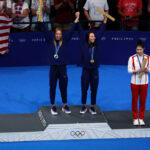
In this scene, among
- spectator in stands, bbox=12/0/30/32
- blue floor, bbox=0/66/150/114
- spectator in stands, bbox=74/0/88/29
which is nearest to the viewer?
blue floor, bbox=0/66/150/114

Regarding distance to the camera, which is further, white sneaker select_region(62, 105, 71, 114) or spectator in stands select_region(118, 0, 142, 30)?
spectator in stands select_region(118, 0, 142, 30)

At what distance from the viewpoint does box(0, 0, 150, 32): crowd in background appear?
12.8m

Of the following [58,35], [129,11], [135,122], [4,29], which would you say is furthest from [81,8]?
[135,122]

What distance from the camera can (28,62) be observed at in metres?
13.6

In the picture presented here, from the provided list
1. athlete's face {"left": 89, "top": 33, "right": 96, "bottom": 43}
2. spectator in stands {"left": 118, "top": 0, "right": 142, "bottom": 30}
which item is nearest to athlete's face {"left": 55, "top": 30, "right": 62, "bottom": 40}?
athlete's face {"left": 89, "top": 33, "right": 96, "bottom": 43}

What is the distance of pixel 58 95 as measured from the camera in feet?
33.6

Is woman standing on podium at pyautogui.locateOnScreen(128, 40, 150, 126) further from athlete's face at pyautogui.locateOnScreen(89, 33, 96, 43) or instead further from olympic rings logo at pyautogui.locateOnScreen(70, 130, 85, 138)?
olympic rings logo at pyautogui.locateOnScreen(70, 130, 85, 138)

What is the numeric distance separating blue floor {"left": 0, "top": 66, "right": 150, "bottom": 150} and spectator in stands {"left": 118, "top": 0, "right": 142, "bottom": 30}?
1656mm

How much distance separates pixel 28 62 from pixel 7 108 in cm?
469

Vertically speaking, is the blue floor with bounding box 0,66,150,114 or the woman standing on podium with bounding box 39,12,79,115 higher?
the woman standing on podium with bounding box 39,12,79,115

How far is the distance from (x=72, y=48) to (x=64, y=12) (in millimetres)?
1340

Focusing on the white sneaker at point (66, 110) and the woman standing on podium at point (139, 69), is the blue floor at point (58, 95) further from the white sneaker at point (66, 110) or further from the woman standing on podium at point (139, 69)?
the woman standing on podium at point (139, 69)

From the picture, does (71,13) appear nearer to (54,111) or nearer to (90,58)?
(90,58)

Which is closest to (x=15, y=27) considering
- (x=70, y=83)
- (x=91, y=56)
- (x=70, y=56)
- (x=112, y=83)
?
(x=70, y=56)
